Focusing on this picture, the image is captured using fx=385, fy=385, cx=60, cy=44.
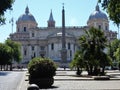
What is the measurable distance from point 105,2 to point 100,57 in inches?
1028

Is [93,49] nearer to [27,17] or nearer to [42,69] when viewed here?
[42,69]

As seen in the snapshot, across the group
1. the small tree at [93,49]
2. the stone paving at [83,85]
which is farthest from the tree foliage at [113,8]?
the small tree at [93,49]

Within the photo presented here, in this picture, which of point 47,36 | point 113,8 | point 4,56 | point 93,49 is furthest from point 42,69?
point 47,36

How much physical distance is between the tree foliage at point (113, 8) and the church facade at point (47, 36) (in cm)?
10730

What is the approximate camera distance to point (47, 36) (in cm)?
13962

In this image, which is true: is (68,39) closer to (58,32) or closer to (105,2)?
(58,32)

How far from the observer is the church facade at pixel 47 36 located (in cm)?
13475

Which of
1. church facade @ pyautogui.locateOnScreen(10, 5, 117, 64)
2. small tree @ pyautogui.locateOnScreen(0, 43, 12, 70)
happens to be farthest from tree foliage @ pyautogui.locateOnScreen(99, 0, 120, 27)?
church facade @ pyautogui.locateOnScreen(10, 5, 117, 64)

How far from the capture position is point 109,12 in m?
23.8

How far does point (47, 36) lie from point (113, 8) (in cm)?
11705

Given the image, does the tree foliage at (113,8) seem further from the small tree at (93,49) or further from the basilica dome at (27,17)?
the basilica dome at (27,17)

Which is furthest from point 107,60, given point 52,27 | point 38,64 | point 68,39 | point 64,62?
point 52,27

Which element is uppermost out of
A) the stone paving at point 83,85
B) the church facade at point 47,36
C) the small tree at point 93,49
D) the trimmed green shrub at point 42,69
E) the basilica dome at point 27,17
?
the basilica dome at point 27,17

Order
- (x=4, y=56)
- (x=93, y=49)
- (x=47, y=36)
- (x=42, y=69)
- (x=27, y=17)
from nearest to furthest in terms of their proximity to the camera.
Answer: (x=42, y=69), (x=93, y=49), (x=4, y=56), (x=47, y=36), (x=27, y=17)
